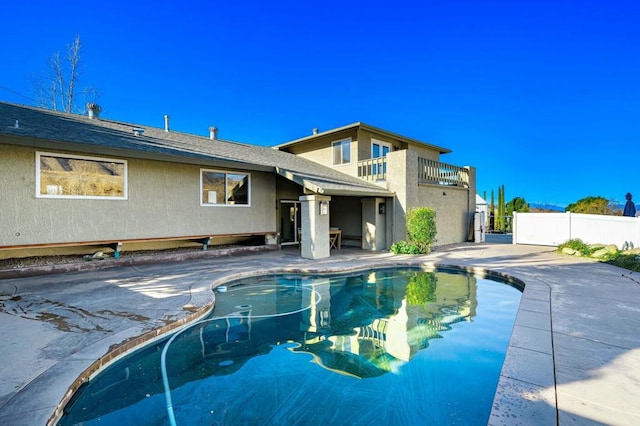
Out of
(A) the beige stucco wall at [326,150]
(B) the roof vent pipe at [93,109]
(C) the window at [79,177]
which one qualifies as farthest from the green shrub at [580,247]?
(B) the roof vent pipe at [93,109]

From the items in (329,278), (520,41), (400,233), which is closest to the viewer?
(329,278)

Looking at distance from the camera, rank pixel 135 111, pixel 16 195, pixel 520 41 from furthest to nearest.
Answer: pixel 135 111 → pixel 520 41 → pixel 16 195

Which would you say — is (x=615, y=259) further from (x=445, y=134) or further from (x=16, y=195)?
(x=445, y=134)

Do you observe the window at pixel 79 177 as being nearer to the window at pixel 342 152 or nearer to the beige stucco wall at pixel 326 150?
the beige stucco wall at pixel 326 150

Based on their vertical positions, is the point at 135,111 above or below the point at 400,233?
above

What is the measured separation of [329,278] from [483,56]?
22.8m

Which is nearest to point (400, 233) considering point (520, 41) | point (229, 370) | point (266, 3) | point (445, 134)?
point (229, 370)

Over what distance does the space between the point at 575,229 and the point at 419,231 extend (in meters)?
8.04

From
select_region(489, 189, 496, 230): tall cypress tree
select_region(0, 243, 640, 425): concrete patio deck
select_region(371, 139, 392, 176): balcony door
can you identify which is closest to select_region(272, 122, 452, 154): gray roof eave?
select_region(371, 139, 392, 176): balcony door

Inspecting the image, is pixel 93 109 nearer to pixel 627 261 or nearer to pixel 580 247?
pixel 627 261

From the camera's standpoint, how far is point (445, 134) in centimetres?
3803

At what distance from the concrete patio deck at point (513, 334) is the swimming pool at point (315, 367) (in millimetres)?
371

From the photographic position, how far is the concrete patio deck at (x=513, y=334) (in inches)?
101

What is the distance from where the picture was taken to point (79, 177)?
8461mm
